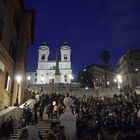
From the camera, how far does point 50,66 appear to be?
105750 millimetres

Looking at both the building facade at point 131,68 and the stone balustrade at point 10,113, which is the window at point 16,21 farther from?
the building facade at point 131,68

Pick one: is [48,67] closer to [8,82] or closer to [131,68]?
[131,68]

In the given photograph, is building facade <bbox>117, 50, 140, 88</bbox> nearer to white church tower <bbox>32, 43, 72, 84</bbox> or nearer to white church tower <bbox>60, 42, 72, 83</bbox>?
white church tower <bbox>60, 42, 72, 83</bbox>

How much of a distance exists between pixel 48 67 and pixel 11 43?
79.7 m

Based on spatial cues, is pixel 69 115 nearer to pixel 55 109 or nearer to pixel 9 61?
pixel 55 109

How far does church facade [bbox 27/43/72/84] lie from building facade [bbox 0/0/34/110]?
225 ft

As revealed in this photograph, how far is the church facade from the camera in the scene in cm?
10062

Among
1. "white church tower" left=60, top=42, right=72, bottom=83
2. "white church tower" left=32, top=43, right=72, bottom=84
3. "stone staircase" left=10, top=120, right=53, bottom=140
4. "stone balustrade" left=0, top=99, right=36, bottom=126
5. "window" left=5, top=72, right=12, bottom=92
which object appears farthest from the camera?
"white church tower" left=32, top=43, right=72, bottom=84

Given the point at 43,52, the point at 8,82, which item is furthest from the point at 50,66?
the point at 8,82

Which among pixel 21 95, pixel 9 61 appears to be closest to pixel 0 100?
pixel 9 61

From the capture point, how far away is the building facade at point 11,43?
22.0 meters

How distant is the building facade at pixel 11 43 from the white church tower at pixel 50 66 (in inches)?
2696

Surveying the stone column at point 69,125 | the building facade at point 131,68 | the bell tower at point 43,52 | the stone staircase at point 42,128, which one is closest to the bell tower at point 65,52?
the bell tower at point 43,52

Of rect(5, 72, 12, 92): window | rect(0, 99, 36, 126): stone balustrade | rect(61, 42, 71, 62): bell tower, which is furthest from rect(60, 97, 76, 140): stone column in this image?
rect(61, 42, 71, 62): bell tower
